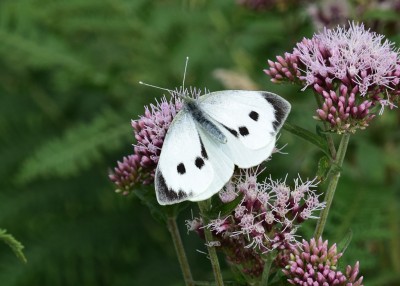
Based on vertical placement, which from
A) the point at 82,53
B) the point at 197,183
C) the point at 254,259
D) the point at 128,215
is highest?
the point at 82,53

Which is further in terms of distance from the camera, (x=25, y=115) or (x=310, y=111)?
(x=25, y=115)

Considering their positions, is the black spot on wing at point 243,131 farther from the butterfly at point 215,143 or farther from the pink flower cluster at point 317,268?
the pink flower cluster at point 317,268

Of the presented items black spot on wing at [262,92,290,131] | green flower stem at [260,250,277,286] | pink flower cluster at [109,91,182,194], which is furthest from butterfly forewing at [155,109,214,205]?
green flower stem at [260,250,277,286]

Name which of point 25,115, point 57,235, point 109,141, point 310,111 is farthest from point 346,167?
point 25,115

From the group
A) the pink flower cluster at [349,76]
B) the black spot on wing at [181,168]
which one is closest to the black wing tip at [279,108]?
the pink flower cluster at [349,76]

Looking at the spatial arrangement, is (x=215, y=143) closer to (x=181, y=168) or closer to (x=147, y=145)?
(x=181, y=168)

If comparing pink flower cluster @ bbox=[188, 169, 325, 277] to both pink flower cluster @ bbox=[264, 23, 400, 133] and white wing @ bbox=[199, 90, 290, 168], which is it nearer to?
white wing @ bbox=[199, 90, 290, 168]

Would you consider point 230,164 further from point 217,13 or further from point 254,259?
point 217,13
